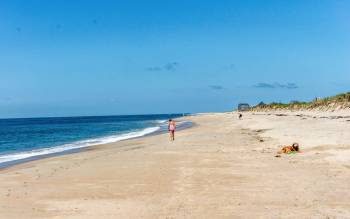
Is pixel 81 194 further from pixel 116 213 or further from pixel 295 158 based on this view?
pixel 295 158

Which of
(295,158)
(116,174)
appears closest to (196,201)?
(116,174)

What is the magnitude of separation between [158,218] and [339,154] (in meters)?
11.9

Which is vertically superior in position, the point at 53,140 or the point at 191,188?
the point at 191,188

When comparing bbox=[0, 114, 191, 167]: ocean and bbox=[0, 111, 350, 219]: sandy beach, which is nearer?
bbox=[0, 111, 350, 219]: sandy beach

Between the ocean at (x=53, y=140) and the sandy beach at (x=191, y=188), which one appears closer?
the sandy beach at (x=191, y=188)

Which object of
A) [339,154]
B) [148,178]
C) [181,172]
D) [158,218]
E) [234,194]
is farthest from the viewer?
[339,154]

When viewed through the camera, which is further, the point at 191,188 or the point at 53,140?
Answer: the point at 53,140

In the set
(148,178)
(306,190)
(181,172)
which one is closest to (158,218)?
(306,190)

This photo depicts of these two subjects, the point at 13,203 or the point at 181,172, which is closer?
the point at 13,203

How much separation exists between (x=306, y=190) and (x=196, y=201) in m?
3.25

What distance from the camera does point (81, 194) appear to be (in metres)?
13.2

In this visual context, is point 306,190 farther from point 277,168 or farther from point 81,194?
point 81,194

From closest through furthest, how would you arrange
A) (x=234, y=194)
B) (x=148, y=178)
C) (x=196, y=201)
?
(x=196, y=201)
(x=234, y=194)
(x=148, y=178)

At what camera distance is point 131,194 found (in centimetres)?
1306
